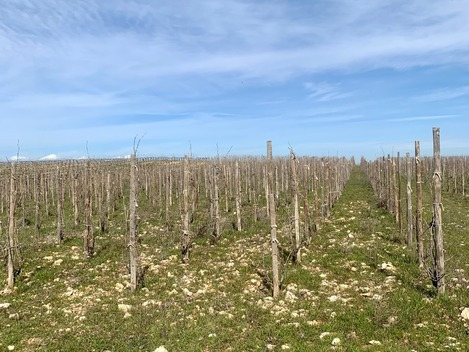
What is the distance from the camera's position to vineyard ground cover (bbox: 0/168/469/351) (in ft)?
25.7

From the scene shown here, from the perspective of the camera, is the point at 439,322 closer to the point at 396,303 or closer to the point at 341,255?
the point at 396,303

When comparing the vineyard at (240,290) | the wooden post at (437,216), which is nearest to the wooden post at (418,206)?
A: the vineyard at (240,290)

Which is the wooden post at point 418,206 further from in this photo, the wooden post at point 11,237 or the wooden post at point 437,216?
the wooden post at point 11,237

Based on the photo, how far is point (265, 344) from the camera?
25.1 ft

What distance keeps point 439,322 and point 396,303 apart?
109cm

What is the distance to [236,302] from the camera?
32.3ft

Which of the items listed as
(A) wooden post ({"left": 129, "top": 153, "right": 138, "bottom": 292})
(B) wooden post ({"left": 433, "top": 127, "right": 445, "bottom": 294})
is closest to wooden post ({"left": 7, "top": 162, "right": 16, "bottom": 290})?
(A) wooden post ({"left": 129, "top": 153, "right": 138, "bottom": 292})

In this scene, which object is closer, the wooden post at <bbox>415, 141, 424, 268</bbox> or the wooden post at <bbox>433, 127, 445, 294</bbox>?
the wooden post at <bbox>433, 127, 445, 294</bbox>

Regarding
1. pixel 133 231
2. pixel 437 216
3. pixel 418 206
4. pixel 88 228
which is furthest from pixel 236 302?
pixel 88 228

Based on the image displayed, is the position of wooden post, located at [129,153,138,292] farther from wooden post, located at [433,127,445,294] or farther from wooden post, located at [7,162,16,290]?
wooden post, located at [433,127,445,294]

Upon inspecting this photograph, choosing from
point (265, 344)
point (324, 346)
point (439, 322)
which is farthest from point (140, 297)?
point (439, 322)

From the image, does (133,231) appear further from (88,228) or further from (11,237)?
(88,228)

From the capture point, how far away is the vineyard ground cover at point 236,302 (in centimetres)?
783

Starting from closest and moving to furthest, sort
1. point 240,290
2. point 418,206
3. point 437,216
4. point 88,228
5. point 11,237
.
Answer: point 437,216, point 240,290, point 11,237, point 418,206, point 88,228
